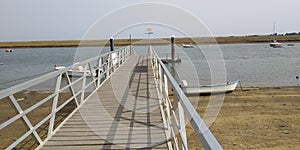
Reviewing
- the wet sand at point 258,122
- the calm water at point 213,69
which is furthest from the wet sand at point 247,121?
the calm water at point 213,69

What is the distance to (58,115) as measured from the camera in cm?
755

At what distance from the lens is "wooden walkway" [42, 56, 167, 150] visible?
350 cm

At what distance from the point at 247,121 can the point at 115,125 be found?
6372 mm

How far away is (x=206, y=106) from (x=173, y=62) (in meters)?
14.9

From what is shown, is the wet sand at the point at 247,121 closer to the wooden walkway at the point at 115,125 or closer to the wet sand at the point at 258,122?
the wet sand at the point at 258,122

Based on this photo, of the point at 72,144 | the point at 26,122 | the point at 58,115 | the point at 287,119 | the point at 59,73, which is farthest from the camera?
the point at 287,119

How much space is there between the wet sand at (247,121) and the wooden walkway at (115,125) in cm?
113

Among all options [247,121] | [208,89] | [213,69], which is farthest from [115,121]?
[213,69]

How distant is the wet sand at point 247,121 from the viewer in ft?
23.6

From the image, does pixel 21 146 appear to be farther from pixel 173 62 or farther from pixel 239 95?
pixel 173 62

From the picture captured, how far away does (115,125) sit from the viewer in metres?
4.32

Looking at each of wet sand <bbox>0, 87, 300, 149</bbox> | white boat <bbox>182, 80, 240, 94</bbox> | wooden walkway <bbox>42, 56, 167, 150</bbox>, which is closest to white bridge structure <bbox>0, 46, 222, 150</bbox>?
wooden walkway <bbox>42, 56, 167, 150</bbox>

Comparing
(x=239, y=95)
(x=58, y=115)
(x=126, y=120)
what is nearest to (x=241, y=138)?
(x=126, y=120)

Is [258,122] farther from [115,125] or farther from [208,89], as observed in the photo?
[115,125]
